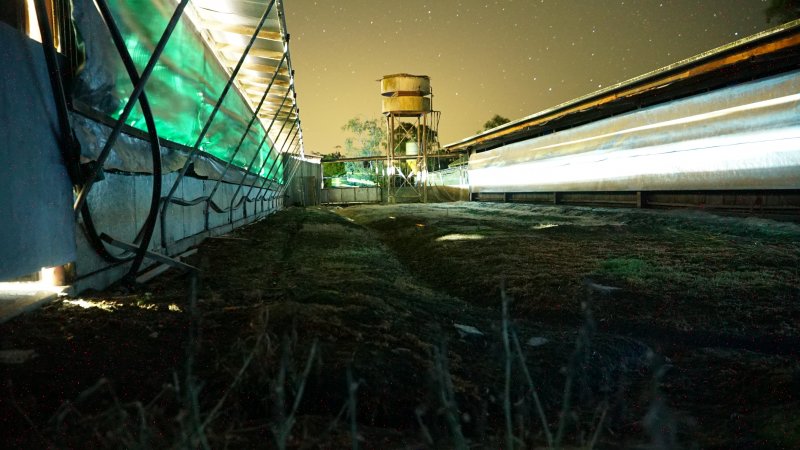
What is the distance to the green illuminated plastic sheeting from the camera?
407 centimetres

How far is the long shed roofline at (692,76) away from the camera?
7.30m

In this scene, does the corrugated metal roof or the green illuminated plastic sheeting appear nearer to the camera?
the green illuminated plastic sheeting

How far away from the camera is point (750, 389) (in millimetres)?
2256

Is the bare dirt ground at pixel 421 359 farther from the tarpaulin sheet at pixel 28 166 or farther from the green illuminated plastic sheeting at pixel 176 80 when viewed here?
the green illuminated plastic sheeting at pixel 176 80

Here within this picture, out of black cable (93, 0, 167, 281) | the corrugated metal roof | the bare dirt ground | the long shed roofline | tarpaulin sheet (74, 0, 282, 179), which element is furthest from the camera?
the long shed roofline

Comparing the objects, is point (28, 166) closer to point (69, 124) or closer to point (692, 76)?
point (69, 124)

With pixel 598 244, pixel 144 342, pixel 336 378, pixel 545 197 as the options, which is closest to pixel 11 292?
pixel 144 342

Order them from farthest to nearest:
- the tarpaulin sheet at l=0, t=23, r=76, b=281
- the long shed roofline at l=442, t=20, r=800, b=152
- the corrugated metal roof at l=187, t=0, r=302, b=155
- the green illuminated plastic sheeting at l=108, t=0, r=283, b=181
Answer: the long shed roofline at l=442, t=20, r=800, b=152
the corrugated metal roof at l=187, t=0, r=302, b=155
the green illuminated plastic sheeting at l=108, t=0, r=283, b=181
the tarpaulin sheet at l=0, t=23, r=76, b=281

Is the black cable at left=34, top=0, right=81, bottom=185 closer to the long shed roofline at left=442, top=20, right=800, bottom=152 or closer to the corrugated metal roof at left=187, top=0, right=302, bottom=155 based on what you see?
the corrugated metal roof at left=187, top=0, right=302, bottom=155

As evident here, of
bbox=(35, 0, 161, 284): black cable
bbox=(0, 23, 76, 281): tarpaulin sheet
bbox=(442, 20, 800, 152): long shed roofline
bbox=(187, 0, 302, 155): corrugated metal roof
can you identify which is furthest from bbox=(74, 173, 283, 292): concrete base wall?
bbox=(442, 20, 800, 152): long shed roofline

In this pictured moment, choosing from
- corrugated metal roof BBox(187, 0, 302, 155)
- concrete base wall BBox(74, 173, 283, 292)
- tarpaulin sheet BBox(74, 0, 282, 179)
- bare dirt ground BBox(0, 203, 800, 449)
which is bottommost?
bare dirt ground BBox(0, 203, 800, 449)

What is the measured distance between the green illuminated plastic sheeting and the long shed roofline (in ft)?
27.5

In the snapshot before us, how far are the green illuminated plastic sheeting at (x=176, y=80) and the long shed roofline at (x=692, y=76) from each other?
838 cm

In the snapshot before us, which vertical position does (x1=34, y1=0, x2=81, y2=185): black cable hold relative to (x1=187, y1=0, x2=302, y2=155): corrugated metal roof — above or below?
below
